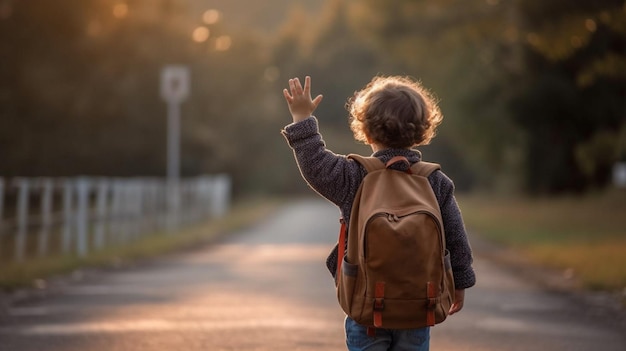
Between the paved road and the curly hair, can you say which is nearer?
the curly hair

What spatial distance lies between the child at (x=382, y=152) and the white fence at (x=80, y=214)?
11.8 metres

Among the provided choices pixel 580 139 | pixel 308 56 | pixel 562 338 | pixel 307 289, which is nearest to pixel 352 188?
pixel 562 338

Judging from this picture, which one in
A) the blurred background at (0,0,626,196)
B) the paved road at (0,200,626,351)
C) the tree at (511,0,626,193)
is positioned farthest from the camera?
the blurred background at (0,0,626,196)

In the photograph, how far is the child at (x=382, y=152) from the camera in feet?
15.8

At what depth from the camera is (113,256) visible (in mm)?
19047

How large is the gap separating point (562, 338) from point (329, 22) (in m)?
96.5

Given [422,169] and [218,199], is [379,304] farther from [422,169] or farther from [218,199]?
[218,199]

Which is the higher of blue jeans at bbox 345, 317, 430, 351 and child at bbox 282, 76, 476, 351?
child at bbox 282, 76, 476, 351

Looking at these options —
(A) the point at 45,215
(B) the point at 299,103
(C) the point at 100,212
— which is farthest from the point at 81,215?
(B) the point at 299,103

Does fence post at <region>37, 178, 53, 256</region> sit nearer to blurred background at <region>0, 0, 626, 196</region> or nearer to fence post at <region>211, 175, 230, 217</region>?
blurred background at <region>0, 0, 626, 196</region>

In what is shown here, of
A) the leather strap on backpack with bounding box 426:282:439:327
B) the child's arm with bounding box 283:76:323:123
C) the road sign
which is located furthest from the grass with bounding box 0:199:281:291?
the leather strap on backpack with bounding box 426:282:439:327

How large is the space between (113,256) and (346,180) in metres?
14.6

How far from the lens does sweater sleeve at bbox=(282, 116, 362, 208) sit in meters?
4.87

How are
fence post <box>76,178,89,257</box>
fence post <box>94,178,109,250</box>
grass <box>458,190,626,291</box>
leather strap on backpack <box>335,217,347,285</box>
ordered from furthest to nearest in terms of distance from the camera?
1. fence post <box>94,178,109,250</box>
2. fence post <box>76,178,89,257</box>
3. grass <box>458,190,626,291</box>
4. leather strap on backpack <box>335,217,347,285</box>
